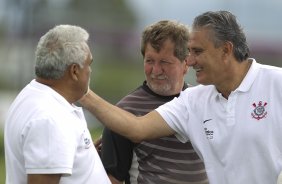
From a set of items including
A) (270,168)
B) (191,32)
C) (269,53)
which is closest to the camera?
(270,168)

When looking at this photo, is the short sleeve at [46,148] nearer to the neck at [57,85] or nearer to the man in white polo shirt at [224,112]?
the neck at [57,85]

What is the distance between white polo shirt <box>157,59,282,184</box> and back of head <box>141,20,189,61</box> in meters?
0.42

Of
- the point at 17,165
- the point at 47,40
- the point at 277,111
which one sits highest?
the point at 47,40

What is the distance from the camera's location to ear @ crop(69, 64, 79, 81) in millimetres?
5074

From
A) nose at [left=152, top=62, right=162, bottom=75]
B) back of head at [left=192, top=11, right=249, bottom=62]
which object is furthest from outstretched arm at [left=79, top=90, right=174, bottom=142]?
back of head at [left=192, top=11, right=249, bottom=62]

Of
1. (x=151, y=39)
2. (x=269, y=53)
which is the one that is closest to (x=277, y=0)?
(x=269, y=53)

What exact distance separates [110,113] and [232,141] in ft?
2.88

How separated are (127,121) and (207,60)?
71 cm

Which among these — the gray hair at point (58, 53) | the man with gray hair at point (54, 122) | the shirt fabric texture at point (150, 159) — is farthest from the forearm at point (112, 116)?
the gray hair at point (58, 53)

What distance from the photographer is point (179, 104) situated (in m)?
5.87

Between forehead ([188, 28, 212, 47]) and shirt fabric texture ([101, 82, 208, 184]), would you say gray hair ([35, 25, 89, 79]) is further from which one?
shirt fabric texture ([101, 82, 208, 184])

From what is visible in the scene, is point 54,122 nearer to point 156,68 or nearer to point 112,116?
point 112,116

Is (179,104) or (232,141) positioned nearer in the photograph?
(232,141)

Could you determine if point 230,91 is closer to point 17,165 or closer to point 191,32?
point 191,32
